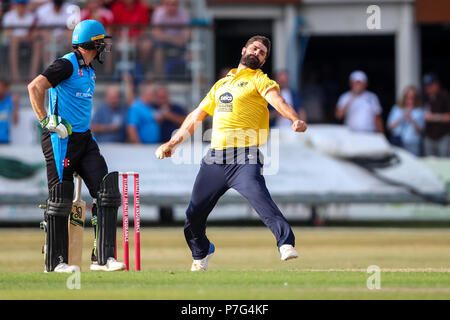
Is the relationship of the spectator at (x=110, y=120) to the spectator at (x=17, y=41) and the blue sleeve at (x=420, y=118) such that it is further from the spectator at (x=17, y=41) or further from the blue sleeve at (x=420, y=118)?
the blue sleeve at (x=420, y=118)

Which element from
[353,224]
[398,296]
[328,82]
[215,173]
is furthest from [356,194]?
[398,296]

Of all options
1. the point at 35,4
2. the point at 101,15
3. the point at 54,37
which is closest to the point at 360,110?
the point at 101,15

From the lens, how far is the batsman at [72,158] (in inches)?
411

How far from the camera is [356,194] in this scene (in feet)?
67.1

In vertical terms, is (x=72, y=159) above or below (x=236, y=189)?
above

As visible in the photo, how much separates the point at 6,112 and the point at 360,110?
6.50 m

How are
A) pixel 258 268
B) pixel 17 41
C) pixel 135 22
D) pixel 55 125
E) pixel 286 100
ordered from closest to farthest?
pixel 55 125
pixel 258 268
pixel 17 41
pixel 286 100
pixel 135 22

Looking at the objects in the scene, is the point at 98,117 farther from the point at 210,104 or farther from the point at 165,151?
the point at 165,151

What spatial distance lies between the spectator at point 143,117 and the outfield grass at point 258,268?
6.06ft

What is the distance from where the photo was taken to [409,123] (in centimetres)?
2147

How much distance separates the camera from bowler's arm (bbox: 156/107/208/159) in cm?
1044

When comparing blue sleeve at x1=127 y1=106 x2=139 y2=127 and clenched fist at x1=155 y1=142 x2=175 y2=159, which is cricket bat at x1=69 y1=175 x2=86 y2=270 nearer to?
clenched fist at x1=155 y1=142 x2=175 y2=159

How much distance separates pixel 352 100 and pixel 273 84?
37.5 ft
